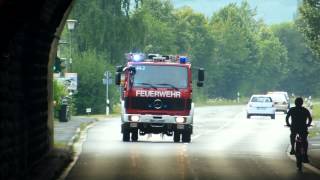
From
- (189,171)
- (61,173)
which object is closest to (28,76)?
(61,173)

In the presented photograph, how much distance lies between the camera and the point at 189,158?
2947 cm

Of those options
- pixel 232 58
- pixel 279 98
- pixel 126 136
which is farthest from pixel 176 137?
pixel 232 58

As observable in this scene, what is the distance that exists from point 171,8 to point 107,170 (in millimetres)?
134106

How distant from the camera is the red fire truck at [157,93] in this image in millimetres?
36000

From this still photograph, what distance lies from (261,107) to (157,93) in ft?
115

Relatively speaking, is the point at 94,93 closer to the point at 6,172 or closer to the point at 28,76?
the point at 28,76

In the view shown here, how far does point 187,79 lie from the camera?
119 ft

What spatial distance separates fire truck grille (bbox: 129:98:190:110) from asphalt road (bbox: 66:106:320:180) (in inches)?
50.0

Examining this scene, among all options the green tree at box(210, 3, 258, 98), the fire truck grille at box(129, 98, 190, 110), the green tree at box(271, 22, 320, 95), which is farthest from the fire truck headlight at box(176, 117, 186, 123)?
the green tree at box(271, 22, 320, 95)

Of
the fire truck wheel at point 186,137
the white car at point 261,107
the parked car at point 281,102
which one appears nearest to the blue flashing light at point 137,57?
the fire truck wheel at point 186,137

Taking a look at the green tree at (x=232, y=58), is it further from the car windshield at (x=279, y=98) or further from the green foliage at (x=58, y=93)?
the green foliage at (x=58, y=93)

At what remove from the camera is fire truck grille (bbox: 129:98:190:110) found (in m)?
36.6

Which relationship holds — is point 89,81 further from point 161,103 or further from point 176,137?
point 161,103

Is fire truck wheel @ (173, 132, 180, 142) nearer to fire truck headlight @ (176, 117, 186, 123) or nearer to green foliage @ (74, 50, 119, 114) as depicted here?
fire truck headlight @ (176, 117, 186, 123)
